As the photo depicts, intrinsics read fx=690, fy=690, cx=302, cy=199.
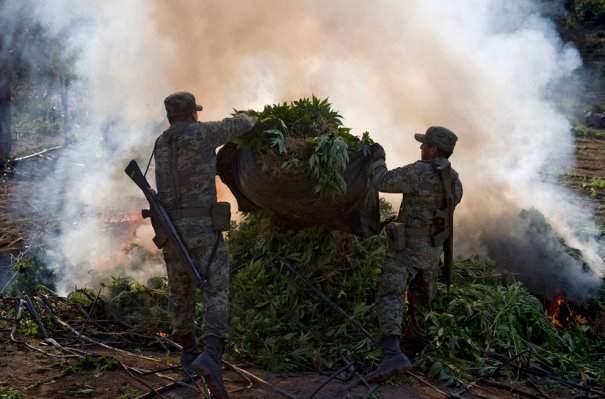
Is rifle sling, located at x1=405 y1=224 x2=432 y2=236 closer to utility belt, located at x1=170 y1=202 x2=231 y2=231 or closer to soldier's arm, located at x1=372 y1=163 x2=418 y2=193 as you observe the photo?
soldier's arm, located at x1=372 y1=163 x2=418 y2=193

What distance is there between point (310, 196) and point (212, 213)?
91 cm

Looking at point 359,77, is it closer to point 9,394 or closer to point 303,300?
point 303,300

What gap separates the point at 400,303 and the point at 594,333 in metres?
2.62

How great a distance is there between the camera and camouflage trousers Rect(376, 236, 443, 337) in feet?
19.0

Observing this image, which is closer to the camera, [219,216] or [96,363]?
[219,216]

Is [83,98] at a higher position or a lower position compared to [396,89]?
higher

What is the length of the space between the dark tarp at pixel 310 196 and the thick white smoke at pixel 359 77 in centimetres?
296

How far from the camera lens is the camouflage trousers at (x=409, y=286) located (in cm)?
579

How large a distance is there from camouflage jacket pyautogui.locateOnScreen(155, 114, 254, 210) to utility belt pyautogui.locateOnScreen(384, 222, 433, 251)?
61.1 inches

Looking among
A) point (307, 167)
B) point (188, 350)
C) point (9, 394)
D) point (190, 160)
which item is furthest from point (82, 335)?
point (307, 167)

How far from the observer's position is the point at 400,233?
5883mm

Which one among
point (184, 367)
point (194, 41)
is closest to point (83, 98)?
point (194, 41)

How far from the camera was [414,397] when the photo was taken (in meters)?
5.41

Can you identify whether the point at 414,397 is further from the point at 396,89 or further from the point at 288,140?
the point at 396,89
